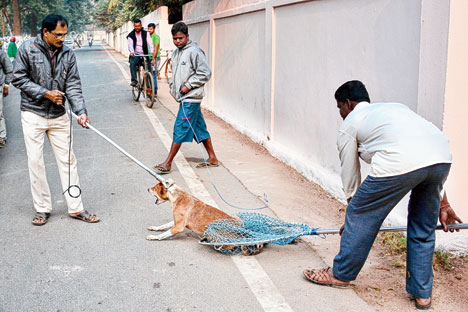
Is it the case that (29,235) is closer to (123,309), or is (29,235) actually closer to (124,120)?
(123,309)

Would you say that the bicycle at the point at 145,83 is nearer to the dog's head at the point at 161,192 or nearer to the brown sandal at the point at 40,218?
the brown sandal at the point at 40,218

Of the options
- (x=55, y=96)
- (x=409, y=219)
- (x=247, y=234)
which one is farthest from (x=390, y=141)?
(x=55, y=96)

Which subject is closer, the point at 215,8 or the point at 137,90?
the point at 215,8

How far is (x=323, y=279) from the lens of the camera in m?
4.25

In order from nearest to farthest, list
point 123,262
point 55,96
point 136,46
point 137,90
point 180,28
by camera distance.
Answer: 1. point 123,262
2. point 55,96
3. point 180,28
4. point 136,46
5. point 137,90

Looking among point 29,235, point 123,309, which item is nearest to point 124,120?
point 29,235

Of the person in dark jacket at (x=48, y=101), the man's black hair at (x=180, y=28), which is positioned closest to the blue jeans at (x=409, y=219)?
the person in dark jacket at (x=48, y=101)

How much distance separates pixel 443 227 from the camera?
3914mm

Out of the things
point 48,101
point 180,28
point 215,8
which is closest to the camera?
point 48,101

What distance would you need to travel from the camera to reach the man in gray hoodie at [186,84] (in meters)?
7.53

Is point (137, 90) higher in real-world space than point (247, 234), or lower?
higher

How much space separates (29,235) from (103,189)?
5.23 feet

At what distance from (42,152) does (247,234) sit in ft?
7.43

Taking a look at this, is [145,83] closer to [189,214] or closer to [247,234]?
[189,214]
